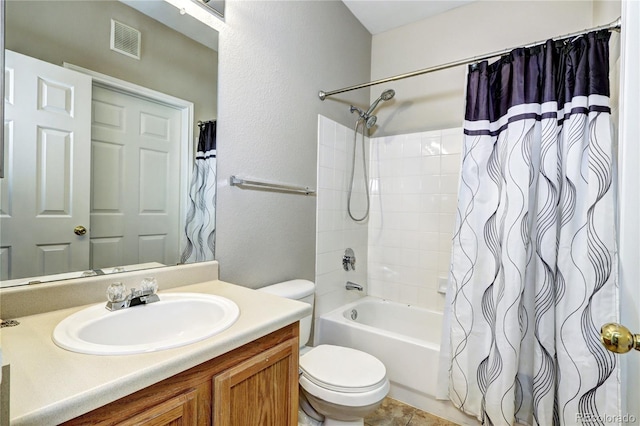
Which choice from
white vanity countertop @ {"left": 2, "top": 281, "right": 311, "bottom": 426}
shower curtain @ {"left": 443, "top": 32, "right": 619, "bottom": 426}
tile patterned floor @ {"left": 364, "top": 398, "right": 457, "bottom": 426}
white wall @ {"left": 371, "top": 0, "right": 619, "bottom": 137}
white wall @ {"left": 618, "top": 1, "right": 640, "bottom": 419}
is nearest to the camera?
white vanity countertop @ {"left": 2, "top": 281, "right": 311, "bottom": 426}

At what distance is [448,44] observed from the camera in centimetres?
230

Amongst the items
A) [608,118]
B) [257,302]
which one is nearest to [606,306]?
[608,118]

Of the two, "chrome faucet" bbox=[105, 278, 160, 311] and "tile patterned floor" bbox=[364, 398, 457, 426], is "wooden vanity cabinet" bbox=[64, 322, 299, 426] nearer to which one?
"chrome faucet" bbox=[105, 278, 160, 311]

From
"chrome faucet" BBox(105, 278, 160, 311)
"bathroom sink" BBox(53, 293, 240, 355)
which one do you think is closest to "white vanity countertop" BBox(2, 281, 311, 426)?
"bathroom sink" BBox(53, 293, 240, 355)

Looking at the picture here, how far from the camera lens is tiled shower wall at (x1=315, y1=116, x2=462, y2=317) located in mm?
2146

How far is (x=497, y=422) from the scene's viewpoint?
150cm

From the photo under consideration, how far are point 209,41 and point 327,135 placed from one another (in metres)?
0.95

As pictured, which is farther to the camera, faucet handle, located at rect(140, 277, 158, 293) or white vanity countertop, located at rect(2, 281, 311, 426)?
faucet handle, located at rect(140, 277, 158, 293)

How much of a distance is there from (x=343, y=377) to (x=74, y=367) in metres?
1.06

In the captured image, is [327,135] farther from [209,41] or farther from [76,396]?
[76,396]

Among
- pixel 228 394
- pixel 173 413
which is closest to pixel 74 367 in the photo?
pixel 173 413

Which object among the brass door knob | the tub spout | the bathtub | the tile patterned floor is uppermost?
the brass door knob

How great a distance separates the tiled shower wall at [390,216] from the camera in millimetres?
2146

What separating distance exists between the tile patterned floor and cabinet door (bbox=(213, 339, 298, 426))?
3.00 ft
